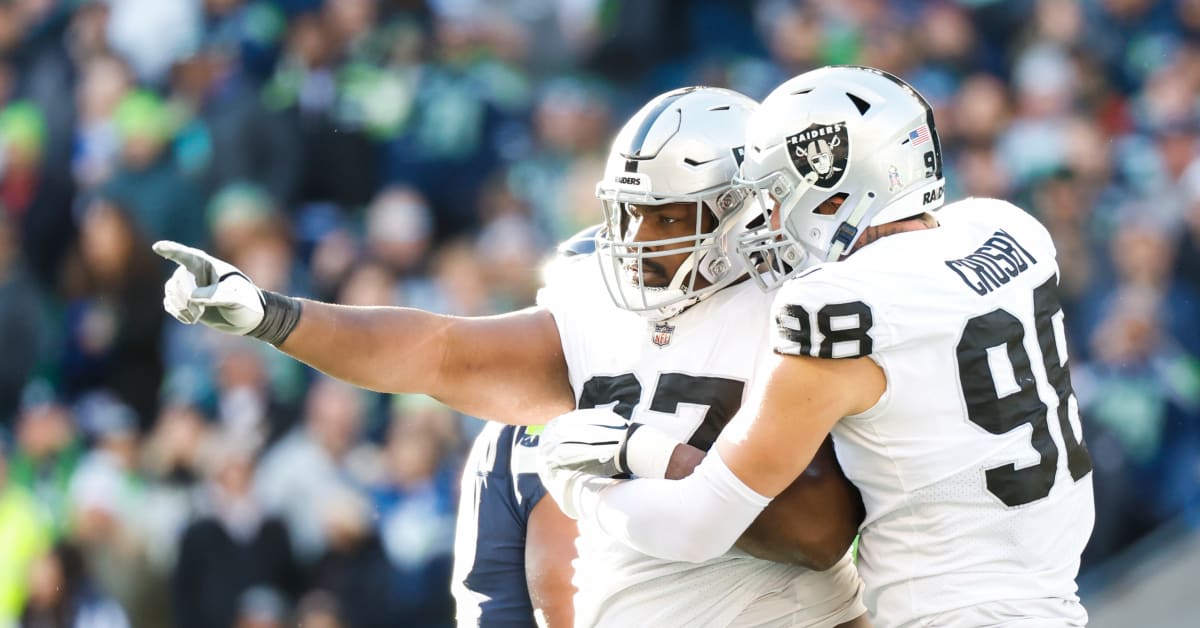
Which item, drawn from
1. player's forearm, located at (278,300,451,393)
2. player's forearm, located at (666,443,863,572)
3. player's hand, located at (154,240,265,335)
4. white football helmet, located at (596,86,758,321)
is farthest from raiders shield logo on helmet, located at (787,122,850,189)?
player's hand, located at (154,240,265,335)

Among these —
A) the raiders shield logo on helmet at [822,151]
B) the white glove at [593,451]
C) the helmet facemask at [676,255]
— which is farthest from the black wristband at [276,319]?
the raiders shield logo on helmet at [822,151]

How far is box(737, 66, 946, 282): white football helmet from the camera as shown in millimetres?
3240

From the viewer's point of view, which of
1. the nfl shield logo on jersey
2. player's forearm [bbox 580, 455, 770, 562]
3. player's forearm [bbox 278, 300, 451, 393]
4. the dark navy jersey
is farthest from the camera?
the dark navy jersey

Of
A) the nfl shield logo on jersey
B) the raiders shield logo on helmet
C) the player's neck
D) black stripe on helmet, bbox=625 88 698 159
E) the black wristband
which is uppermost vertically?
black stripe on helmet, bbox=625 88 698 159

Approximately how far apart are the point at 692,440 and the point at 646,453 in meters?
0.21

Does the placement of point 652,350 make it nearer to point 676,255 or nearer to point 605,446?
point 676,255

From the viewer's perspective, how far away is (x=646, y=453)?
3.17 meters

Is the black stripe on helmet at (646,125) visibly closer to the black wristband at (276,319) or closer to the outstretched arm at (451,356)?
the outstretched arm at (451,356)

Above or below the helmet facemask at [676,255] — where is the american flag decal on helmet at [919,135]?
above

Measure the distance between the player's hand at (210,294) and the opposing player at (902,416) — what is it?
69cm

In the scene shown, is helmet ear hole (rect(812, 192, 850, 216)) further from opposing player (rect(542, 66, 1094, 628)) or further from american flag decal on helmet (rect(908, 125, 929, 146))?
american flag decal on helmet (rect(908, 125, 929, 146))

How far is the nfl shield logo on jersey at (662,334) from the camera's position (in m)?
3.49

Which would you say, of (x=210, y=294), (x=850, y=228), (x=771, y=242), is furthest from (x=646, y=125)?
(x=210, y=294)

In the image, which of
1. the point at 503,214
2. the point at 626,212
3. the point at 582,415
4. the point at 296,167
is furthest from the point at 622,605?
the point at 296,167
